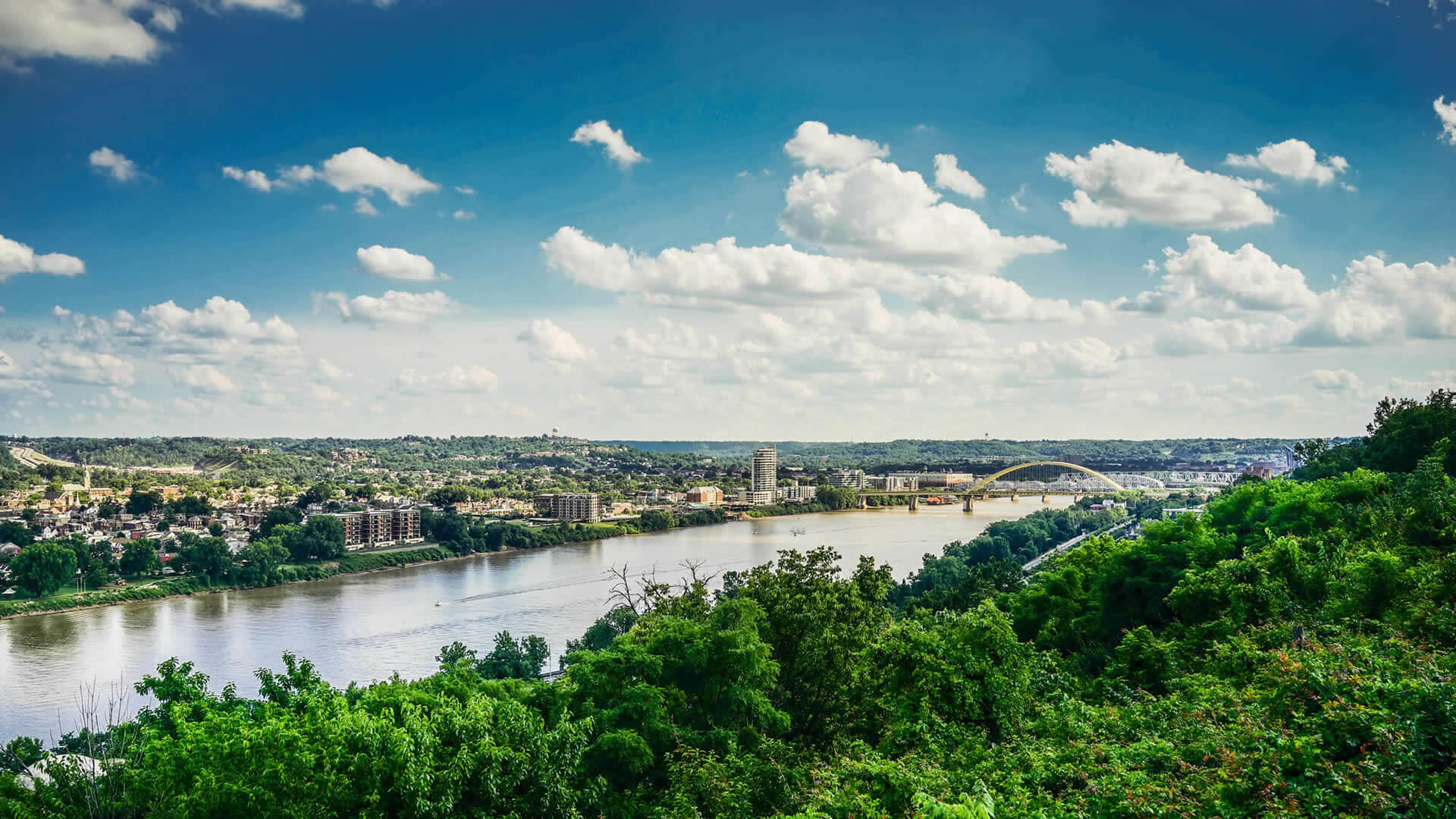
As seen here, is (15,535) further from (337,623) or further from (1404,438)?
(1404,438)

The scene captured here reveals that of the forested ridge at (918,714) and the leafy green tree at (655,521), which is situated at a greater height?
the forested ridge at (918,714)

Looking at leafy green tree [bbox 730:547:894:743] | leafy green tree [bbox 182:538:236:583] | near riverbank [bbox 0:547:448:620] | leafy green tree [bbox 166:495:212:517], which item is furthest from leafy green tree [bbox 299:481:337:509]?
leafy green tree [bbox 730:547:894:743]

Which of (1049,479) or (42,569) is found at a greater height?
(42,569)

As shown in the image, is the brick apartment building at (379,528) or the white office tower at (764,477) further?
the white office tower at (764,477)

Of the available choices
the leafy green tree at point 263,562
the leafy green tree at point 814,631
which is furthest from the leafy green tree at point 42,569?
the leafy green tree at point 814,631

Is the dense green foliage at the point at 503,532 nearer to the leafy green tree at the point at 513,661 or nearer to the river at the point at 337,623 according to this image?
the river at the point at 337,623

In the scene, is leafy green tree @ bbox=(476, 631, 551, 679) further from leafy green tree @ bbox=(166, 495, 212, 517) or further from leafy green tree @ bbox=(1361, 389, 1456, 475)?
leafy green tree @ bbox=(166, 495, 212, 517)

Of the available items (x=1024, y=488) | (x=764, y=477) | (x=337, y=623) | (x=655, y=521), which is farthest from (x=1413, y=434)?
(x=764, y=477)
